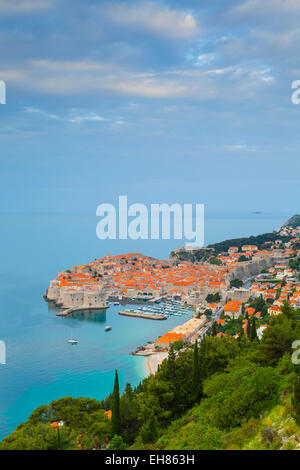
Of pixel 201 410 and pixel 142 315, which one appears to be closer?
pixel 201 410

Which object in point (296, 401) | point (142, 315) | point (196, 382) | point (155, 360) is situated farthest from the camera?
point (142, 315)

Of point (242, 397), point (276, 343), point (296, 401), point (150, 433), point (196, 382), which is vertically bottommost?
point (150, 433)

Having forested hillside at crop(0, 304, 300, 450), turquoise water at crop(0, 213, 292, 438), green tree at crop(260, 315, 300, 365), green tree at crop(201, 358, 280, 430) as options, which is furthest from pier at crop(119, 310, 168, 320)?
green tree at crop(201, 358, 280, 430)

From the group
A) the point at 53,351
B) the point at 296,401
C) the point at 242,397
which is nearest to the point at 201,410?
the point at 242,397

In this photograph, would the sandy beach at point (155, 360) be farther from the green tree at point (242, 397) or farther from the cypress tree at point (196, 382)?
the green tree at point (242, 397)

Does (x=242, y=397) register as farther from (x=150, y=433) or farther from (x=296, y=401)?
(x=150, y=433)
